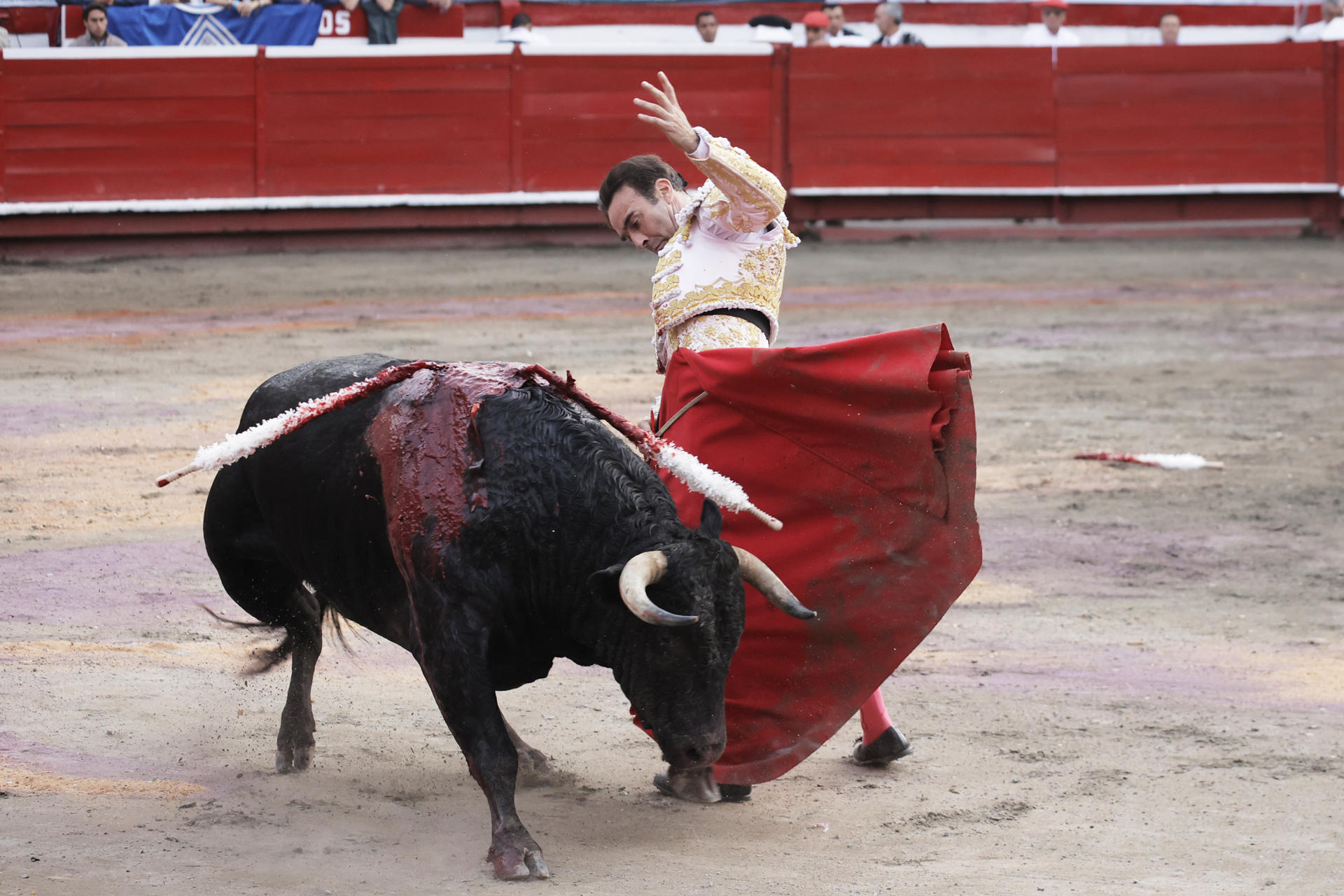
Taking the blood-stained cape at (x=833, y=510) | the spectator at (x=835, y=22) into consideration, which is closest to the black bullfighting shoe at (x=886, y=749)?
the blood-stained cape at (x=833, y=510)

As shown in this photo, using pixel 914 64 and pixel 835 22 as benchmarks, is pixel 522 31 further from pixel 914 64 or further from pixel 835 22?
pixel 914 64

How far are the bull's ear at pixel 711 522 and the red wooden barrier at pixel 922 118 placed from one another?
30.4ft

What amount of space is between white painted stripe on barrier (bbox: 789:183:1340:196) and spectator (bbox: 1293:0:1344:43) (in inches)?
42.2

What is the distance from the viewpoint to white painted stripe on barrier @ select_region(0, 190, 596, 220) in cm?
1015

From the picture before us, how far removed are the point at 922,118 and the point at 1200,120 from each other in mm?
2084

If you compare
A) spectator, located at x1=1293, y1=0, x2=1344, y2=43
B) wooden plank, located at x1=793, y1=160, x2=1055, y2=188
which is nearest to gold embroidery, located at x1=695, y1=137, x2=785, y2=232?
wooden plank, located at x1=793, y1=160, x2=1055, y2=188

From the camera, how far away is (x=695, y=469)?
2.74m

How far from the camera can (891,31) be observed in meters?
11.7

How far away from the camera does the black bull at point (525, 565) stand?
8.11ft

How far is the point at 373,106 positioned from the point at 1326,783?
880 centimetres

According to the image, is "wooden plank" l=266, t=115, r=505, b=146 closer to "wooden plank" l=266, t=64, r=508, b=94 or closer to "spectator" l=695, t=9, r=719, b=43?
"wooden plank" l=266, t=64, r=508, b=94

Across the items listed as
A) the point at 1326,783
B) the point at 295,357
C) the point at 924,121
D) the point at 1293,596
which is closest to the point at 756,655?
the point at 1326,783

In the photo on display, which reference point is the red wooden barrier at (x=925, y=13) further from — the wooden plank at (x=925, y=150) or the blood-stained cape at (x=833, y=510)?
the blood-stained cape at (x=833, y=510)

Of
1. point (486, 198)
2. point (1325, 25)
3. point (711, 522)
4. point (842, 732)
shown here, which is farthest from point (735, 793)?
point (1325, 25)
